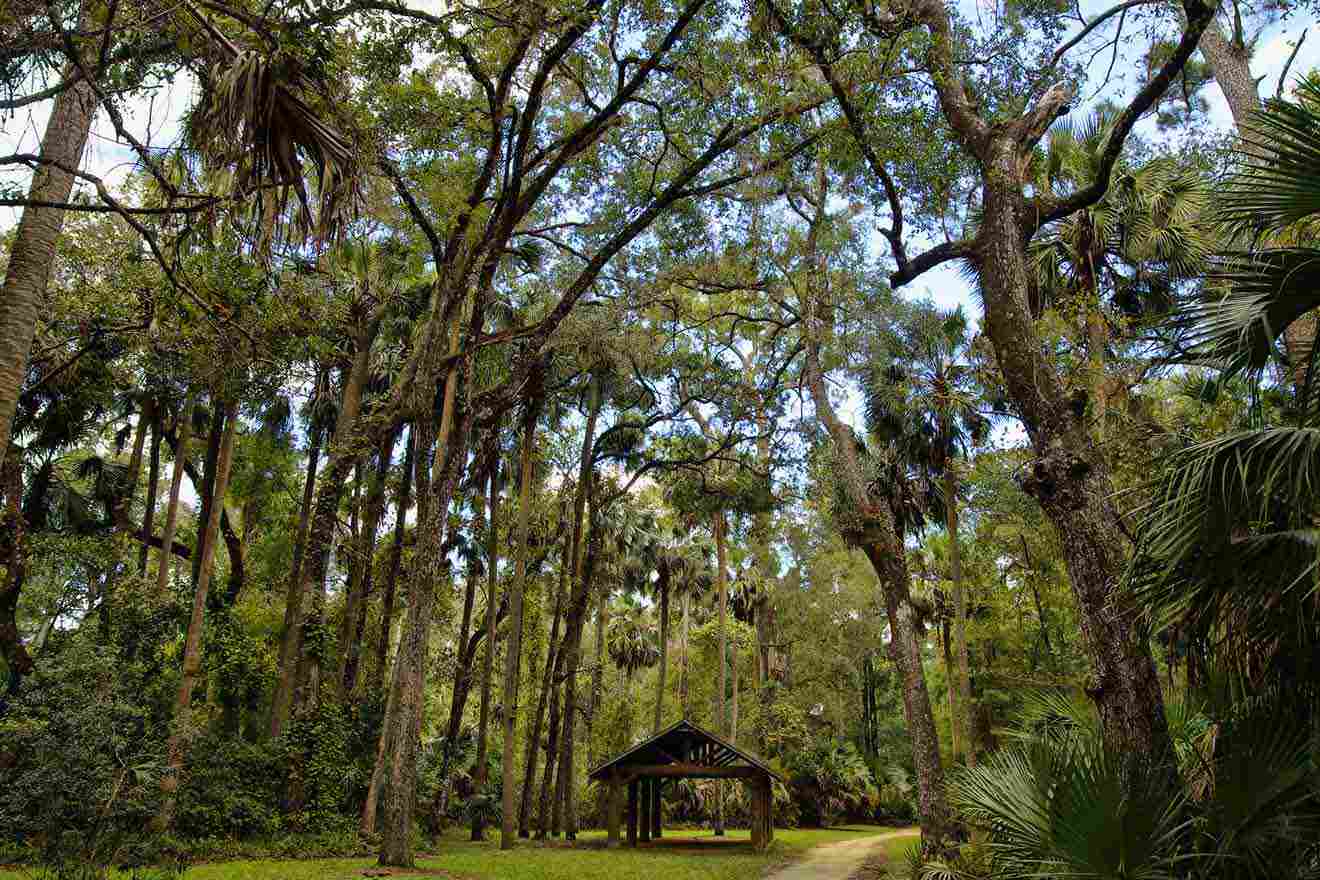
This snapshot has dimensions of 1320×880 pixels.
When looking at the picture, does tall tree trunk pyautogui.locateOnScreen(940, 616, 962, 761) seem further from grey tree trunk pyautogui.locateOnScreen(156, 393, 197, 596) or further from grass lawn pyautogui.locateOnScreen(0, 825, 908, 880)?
grey tree trunk pyautogui.locateOnScreen(156, 393, 197, 596)

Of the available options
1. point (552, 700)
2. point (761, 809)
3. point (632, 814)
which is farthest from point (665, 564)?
point (761, 809)

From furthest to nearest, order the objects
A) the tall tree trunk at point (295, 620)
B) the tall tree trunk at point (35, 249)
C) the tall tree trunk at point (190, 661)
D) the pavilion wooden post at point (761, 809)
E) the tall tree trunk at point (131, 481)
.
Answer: the pavilion wooden post at point (761, 809)
the tall tree trunk at point (131, 481)
the tall tree trunk at point (295, 620)
the tall tree trunk at point (190, 661)
the tall tree trunk at point (35, 249)

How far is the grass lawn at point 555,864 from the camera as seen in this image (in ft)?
38.4

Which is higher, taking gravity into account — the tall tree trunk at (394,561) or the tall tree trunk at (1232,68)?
the tall tree trunk at (1232,68)

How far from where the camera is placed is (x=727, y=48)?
11.5 meters

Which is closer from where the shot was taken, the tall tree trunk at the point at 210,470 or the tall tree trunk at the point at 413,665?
Answer: the tall tree trunk at the point at 413,665

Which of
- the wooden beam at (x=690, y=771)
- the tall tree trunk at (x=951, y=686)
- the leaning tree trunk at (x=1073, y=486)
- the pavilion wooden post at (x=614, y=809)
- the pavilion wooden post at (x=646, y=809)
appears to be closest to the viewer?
the leaning tree trunk at (x=1073, y=486)

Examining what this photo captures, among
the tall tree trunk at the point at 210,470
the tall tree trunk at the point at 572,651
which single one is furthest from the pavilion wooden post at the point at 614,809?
the tall tree trunk at the point at 210,470

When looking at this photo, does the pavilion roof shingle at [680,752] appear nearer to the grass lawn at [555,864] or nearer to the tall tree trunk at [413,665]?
the grass lawn at [555,864]

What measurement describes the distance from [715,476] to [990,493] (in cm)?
737

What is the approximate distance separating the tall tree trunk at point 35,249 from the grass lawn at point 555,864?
25.3 ft

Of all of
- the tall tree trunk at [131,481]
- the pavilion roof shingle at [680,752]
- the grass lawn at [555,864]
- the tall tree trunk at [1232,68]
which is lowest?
the grass lawn at [555,864]

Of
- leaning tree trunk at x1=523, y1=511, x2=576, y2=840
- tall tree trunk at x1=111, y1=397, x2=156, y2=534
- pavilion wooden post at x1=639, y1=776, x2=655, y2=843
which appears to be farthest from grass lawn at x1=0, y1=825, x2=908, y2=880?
tall tree trunk at x1=111, y1=397, x2=156, y2=534

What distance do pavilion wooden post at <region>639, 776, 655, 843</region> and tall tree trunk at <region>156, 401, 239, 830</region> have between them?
12.2 m
